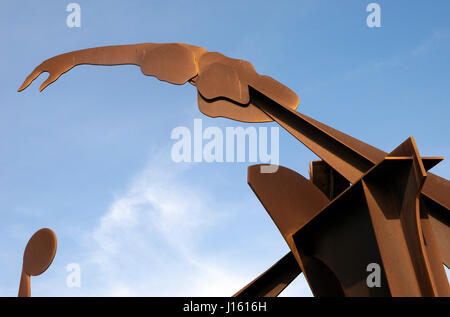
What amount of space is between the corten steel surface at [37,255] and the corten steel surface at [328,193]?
240cm

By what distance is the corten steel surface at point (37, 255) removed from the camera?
7367mm

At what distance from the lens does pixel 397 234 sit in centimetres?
514

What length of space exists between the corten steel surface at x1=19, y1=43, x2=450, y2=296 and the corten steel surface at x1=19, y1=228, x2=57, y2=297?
240 centimetres

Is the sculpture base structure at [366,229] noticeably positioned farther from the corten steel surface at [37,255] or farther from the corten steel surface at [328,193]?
the corten steel surface at [37,255]

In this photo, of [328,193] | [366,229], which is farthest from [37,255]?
[366,229]

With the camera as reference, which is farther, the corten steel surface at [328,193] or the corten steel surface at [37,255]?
the corten steel surface at [37,255]

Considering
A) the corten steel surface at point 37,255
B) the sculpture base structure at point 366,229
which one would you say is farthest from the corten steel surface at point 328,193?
the corten steel surface at point 37,255

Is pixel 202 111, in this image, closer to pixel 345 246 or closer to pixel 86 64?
pixel 86 64

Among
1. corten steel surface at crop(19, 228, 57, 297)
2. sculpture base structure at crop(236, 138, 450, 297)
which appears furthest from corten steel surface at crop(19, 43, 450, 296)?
corten steel surface at crop(19, 228, 57, 297)

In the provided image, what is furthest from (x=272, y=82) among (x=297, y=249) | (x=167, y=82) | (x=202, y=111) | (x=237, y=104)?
(x=297, y=249)

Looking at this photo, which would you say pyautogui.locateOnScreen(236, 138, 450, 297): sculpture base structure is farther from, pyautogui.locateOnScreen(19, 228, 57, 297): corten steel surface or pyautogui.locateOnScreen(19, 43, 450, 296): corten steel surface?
pyautogui.locateOnScreen(19, 228, 57, 297): corten steel surface

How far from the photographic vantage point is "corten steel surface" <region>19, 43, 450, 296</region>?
5059 mm

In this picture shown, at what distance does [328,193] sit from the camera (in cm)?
816
